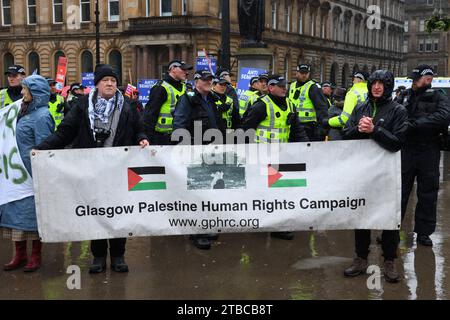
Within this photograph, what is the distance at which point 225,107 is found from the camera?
7.88 metres

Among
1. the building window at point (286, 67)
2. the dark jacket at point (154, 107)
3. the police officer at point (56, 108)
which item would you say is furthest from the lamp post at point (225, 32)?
the building window at point (286, 67)

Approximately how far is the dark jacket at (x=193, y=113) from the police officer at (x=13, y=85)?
218 cm

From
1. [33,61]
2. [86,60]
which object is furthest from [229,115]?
[33,61]

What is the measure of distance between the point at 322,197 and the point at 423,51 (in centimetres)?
9714

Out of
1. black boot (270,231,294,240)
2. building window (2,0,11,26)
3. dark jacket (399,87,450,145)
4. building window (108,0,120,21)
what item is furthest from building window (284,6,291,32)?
dark jacket (399,87,450,145)

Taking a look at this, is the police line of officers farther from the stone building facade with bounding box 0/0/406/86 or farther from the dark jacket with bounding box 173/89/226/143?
the stone building facade with bounding box 0/0/406/86

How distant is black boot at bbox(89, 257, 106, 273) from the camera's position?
5801 millimetres

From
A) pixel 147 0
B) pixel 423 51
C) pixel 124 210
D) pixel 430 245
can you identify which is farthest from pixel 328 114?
pixel 423 51

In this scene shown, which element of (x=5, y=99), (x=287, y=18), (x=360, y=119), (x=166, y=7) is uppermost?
(x=287, y=18)

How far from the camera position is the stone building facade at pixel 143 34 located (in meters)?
44.1

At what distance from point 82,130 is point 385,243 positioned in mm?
3105

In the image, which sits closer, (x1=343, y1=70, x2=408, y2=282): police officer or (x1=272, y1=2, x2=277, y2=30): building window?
(x1=343, y1=70, x2=408, y2=282): police officer

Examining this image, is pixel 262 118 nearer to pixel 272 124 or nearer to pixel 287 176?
pixel 272 124
